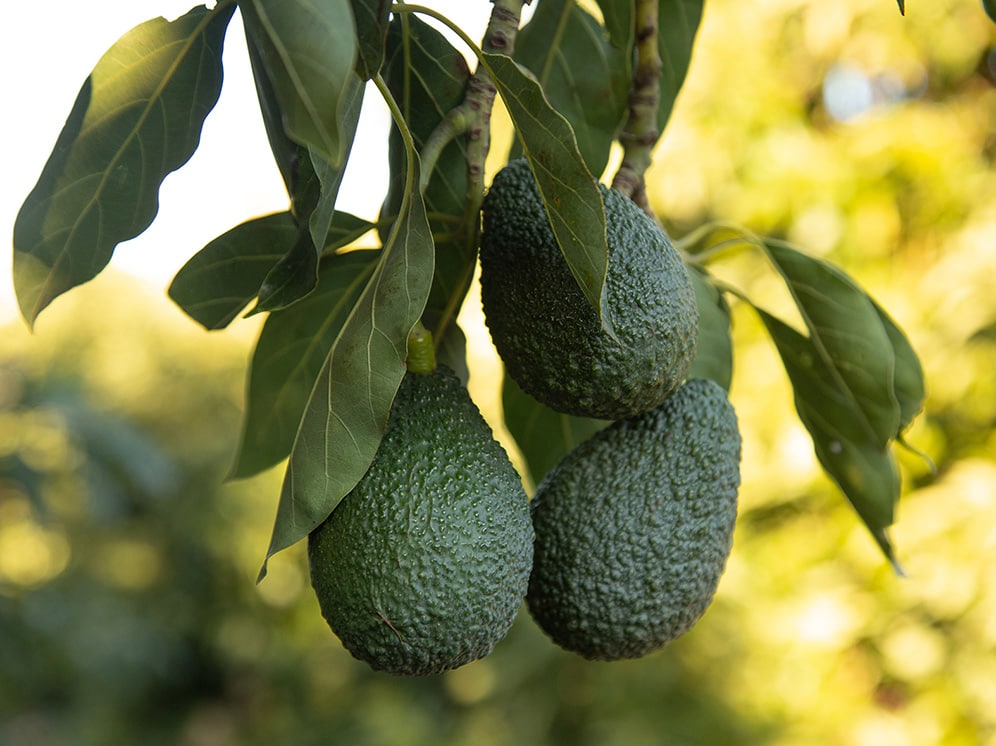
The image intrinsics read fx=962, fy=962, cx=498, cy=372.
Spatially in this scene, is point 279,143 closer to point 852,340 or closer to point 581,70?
point 581,70

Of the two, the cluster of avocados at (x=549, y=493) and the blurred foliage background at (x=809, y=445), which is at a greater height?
the cluster of avocados at (x=549, y=493)

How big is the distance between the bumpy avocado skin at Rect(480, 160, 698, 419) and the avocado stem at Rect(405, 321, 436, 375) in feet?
0.16

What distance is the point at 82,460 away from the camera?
272 cm

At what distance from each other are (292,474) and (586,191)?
0.83 feet

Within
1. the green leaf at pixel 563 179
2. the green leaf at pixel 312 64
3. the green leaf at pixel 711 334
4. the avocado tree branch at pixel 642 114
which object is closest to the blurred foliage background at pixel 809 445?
the green leaf at pixel 711 334

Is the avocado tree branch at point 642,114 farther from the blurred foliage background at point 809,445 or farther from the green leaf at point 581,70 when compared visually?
the blurred foliage background at point 809,445

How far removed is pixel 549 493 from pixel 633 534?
74 mm

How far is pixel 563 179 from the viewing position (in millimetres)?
569

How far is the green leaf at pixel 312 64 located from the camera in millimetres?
425

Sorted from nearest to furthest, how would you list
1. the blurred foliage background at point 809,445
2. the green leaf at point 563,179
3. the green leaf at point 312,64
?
the green leaf at point 312,64 < the green leaf at point 563,179 < the blurred foliage background at point 809,445

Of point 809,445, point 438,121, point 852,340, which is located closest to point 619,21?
point 438,121

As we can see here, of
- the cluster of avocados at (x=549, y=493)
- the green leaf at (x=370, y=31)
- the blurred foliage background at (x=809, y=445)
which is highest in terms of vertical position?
the green leaf at (x=370, y=31)

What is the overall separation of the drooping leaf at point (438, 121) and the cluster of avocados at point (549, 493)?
3.0 inches

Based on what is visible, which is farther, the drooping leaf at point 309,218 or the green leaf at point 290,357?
the green leaf at point 290,357
